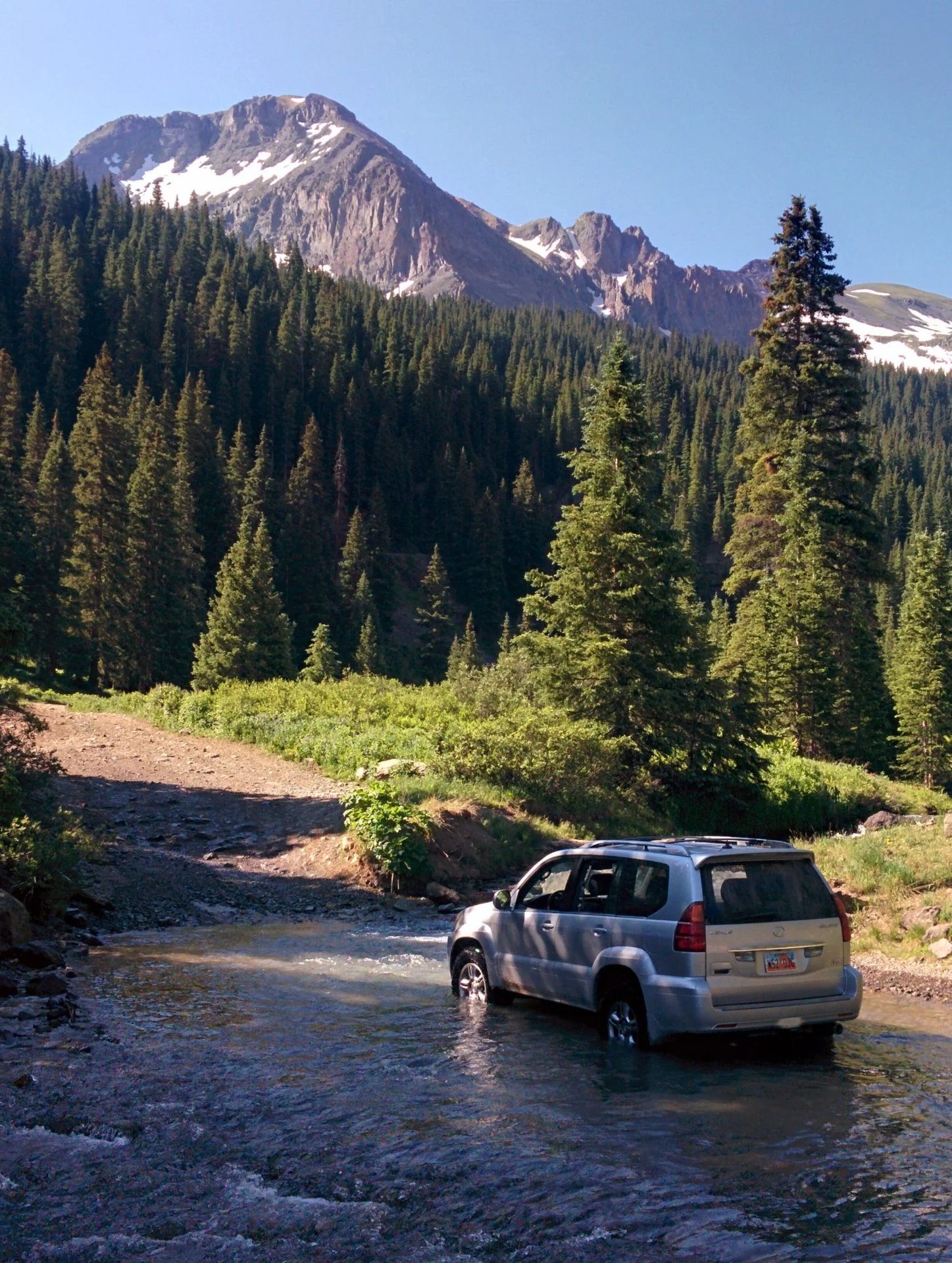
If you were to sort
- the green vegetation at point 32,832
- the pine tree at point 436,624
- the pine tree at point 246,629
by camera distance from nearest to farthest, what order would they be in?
the green vegetation at point 32,832
the pine tree at point 246,629
the pine tree at point 436,624

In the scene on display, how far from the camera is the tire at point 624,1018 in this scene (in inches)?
343

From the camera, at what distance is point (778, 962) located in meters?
8.52

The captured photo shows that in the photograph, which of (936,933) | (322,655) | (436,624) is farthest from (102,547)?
(936,933)

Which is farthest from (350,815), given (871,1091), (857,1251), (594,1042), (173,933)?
(857,1251)

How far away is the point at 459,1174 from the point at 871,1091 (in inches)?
138

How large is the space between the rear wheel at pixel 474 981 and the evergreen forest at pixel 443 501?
24.9ft

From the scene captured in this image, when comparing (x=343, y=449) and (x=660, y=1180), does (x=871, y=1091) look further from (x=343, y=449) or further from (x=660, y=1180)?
(x=343, y=449)

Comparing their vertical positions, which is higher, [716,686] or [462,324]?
[462,324]

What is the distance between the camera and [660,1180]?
20.1ft

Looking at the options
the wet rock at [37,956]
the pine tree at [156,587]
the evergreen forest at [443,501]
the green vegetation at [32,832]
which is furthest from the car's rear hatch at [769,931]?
the pine tree at [156,587]

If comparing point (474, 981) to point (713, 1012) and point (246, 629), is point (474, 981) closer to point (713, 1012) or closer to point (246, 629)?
point (713, 1012)

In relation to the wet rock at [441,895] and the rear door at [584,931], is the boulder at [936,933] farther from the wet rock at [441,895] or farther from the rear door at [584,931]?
the wet rock at [441,895]

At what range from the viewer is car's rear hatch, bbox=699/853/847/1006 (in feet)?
27.4

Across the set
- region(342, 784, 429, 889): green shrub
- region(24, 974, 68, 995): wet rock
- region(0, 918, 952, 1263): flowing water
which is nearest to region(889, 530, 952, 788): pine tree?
region(342, 784, 429, 889): green shrub
